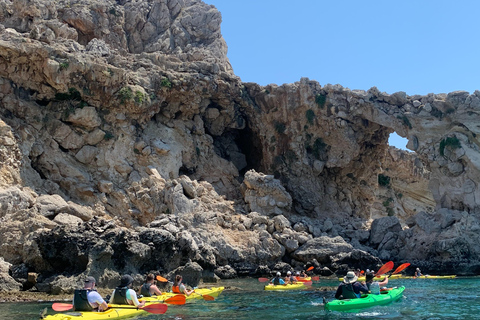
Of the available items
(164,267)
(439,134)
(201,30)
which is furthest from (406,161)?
(164,267)

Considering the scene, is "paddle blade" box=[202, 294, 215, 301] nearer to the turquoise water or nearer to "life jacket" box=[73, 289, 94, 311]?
the turquoise water

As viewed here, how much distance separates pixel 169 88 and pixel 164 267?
40.8ft

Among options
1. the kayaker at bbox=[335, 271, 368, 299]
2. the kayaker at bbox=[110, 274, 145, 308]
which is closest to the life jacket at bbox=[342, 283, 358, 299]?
the kayaker at bbox=[335, 271, 368, 299]

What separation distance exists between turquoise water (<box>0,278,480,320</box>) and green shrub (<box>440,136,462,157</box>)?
10.4 meters

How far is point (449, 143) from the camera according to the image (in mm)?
26312

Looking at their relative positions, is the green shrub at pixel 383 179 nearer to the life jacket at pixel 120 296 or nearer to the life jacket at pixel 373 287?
the life jacket at pixel 373 287

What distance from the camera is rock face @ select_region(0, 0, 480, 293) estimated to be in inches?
800

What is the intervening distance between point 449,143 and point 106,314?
21.9 meters

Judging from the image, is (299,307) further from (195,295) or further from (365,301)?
(195,295)

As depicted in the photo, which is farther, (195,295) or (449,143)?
(449,143)

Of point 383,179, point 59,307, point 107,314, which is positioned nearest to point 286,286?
point 107,314

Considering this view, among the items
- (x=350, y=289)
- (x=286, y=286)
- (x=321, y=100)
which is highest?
(x=321, y=100)

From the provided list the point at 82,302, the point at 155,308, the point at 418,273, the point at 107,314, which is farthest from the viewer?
the point at 418,273

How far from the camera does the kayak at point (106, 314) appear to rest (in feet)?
30.4
